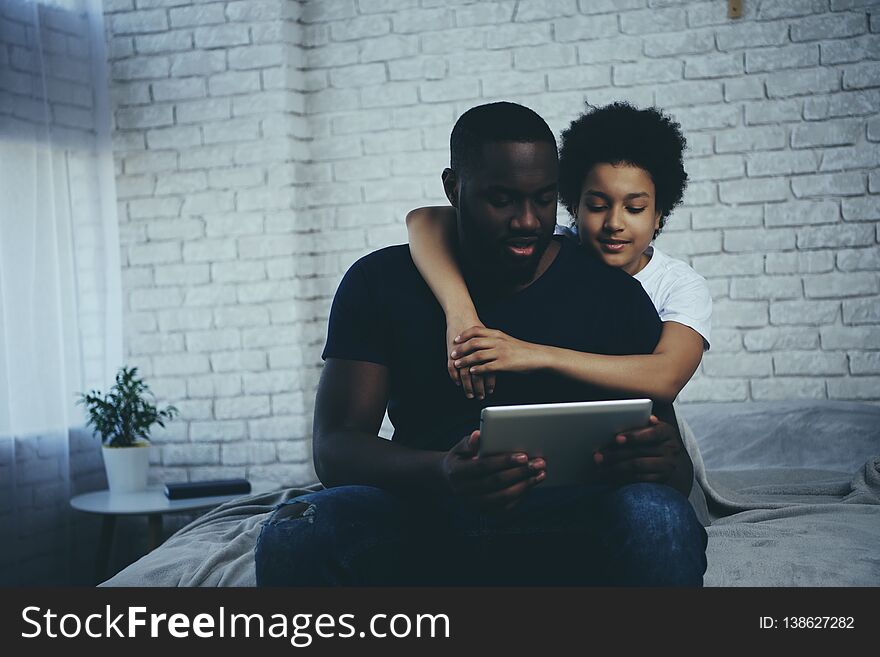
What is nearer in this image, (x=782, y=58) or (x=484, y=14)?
(x=782, y=58)

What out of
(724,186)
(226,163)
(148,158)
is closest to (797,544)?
(724,186)

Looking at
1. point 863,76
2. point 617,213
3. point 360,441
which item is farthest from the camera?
point 863,76

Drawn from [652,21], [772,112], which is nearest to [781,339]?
[772,112]

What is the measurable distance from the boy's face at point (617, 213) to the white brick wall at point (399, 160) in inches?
53.2

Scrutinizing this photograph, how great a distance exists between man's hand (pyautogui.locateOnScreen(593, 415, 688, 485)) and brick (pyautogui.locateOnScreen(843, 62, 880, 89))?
2.21 metres

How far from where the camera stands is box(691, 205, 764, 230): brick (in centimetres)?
321

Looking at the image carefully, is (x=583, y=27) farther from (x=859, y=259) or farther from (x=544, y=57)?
(x=859, y=259)

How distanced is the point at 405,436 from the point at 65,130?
7.48ft

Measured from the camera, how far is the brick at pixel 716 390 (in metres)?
3.22

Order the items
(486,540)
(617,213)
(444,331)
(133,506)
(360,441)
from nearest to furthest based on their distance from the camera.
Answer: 1. (486,540)
2. (360,441)
3. (444,331)
4. (617,213)
5. (133,506)

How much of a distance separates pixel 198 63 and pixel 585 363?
245cm

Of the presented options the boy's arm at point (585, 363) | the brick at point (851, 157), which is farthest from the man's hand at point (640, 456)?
the brick at point (851, 157)

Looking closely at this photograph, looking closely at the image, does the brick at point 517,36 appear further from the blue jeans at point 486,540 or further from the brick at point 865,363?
the blue jeans at point 486,540

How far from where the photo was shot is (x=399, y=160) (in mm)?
3498
